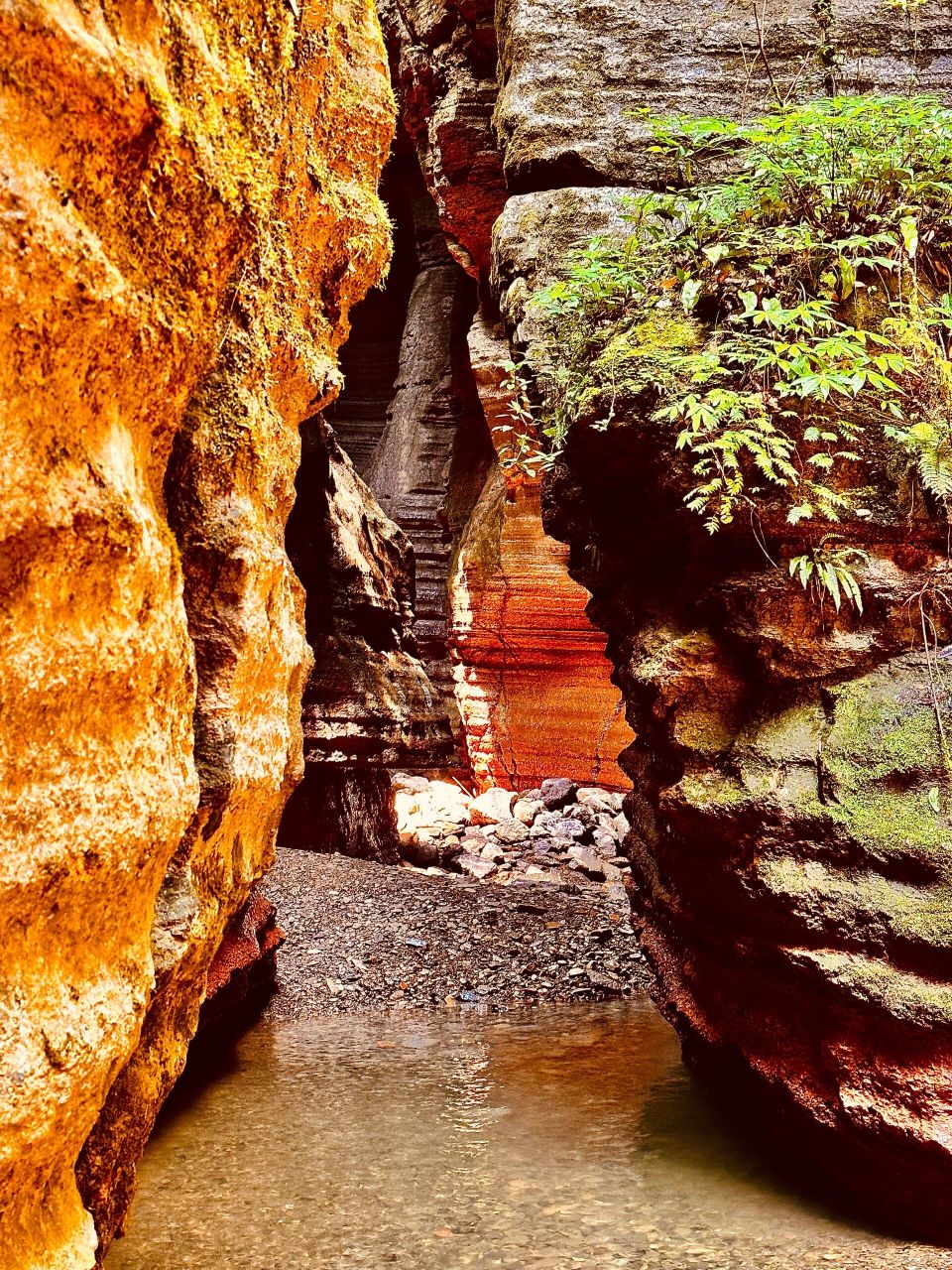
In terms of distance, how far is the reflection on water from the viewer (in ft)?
12.4

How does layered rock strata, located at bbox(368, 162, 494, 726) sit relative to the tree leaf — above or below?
above

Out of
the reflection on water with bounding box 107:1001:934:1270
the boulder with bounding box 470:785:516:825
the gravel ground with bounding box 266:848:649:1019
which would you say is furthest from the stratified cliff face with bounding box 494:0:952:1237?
the boulder with bounding box 470:785:516:825

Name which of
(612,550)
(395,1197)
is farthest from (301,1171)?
(612,550)

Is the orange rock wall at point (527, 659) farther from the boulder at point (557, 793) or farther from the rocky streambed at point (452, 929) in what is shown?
the rocky streambed at point (452, 929)

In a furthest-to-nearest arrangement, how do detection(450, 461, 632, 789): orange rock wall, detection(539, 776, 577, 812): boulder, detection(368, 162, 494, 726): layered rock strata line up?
Result: 1. detection(368, 162, 494, 726): layered rock strata
2. detection(450, 461, 632, 789): orange rock wall
3. detection(539, 776, 577, 812): boulder

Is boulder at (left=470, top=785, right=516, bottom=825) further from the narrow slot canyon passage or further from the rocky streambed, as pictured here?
the narrow slot canyon passage

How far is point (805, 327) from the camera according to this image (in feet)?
16.0

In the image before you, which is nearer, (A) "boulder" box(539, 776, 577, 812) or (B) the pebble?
(B) the pebble

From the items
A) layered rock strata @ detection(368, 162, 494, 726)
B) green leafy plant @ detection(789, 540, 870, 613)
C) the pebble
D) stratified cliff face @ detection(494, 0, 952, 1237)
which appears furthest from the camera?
layered rock strata @ detection(368, 162, 494, 726)

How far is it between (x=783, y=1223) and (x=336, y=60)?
216 inches

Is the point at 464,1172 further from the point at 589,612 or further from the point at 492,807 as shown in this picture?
the point at 492,807

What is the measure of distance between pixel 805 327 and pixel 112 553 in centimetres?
368

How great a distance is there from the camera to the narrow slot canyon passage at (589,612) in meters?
2.32

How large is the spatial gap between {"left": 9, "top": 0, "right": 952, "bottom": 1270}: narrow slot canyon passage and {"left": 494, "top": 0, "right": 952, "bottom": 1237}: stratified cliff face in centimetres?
2
